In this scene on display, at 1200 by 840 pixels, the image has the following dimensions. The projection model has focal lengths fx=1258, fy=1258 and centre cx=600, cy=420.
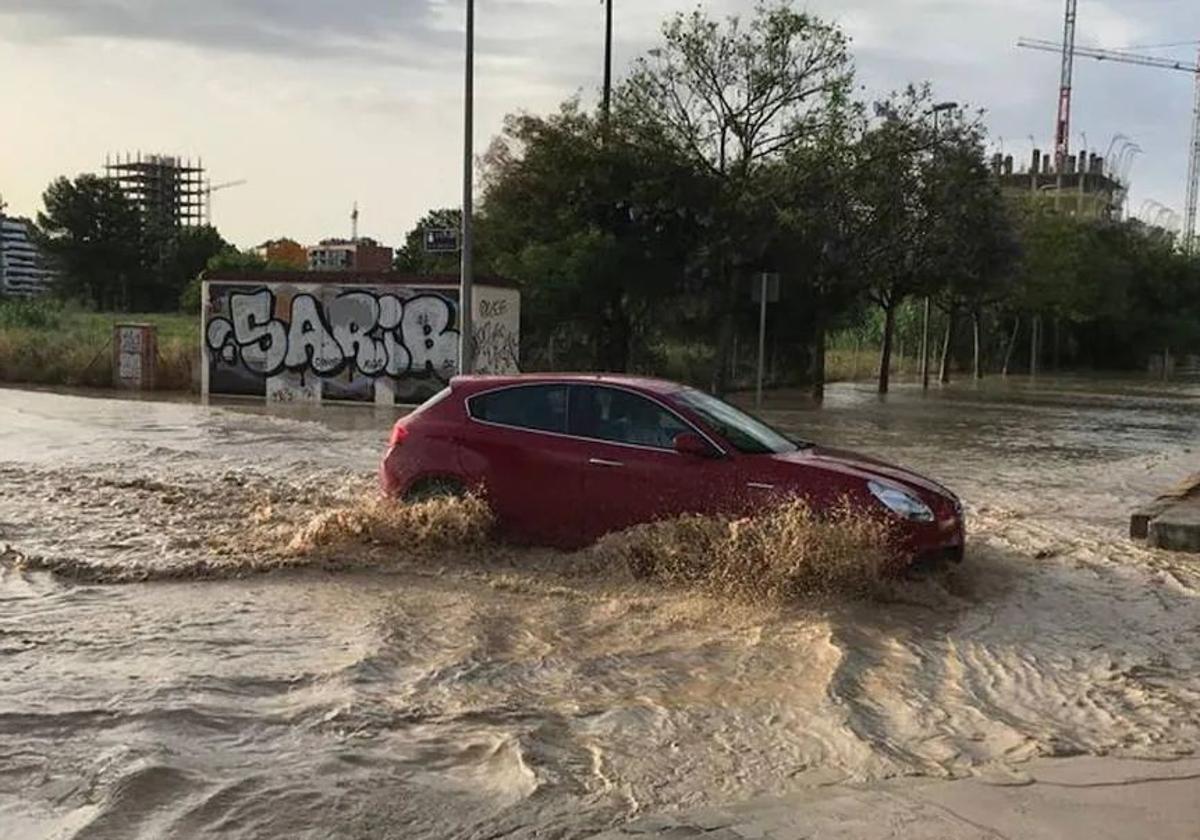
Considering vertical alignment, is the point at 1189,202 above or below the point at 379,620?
above

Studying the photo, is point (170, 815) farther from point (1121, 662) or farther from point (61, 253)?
point (61, 253)

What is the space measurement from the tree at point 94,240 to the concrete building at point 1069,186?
5122 cm

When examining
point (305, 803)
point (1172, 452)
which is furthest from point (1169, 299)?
point (305, 803)

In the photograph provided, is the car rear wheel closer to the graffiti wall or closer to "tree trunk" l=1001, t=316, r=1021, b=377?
the graffiti wall

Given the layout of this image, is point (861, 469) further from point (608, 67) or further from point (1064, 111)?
point (1064, 111)

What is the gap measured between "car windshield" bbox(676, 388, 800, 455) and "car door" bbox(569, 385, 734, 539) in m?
0.23

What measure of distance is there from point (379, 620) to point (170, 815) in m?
2.99

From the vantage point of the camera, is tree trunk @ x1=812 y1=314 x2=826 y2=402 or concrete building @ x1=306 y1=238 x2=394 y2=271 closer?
tree trunk @ x1=812 y1=314 x2=826 y2=402

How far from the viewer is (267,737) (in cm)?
549

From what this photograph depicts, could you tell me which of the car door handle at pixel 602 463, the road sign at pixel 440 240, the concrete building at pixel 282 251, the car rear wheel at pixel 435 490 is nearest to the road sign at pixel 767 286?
the road sign at pixel 440 240

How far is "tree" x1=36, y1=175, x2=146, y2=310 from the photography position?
246 feet

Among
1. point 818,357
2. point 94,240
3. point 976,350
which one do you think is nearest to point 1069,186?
point 976,350

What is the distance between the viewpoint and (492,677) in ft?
21.2

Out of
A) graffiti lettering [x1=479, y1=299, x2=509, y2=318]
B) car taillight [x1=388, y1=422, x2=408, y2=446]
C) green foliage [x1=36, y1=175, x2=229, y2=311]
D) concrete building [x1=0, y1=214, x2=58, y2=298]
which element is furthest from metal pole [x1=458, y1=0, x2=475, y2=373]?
concrete building [x1=0, y1=214, x2=58, y2=298]
